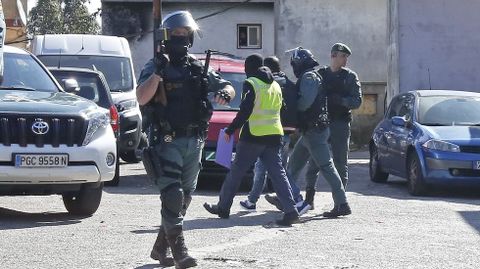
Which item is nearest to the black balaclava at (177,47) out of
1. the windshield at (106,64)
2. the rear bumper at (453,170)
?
the rear bumper at (453,170)

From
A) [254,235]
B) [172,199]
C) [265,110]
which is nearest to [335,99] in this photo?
[265,110]

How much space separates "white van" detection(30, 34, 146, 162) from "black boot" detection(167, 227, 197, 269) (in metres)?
8.49

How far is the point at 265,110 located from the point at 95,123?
1759mm

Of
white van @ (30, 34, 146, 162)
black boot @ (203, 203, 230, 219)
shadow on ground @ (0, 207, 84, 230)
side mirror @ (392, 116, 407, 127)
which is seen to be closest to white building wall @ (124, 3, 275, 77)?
white van @ (30, 34, 146, 162)

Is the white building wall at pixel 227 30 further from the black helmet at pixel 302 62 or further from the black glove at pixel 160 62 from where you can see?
the black glove at pixel 160 62

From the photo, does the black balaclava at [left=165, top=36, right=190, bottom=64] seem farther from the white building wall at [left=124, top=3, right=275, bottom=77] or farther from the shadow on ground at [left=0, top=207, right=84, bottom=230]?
the white building wall at [left=124, top=3, right=275, bottom=77]

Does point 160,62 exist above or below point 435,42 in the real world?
above

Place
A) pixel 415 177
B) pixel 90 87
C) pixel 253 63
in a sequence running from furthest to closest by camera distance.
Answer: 1. pixel 90 87
2. pixel 415 177
3. pixel 253 63

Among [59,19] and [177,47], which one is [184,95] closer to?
[177,47]

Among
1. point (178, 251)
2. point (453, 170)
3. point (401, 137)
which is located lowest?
point (453, 170)

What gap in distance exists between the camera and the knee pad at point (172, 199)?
7598 mm

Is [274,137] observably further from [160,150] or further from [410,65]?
[410,65]

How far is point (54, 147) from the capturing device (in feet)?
33.4

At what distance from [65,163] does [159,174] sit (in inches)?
110
